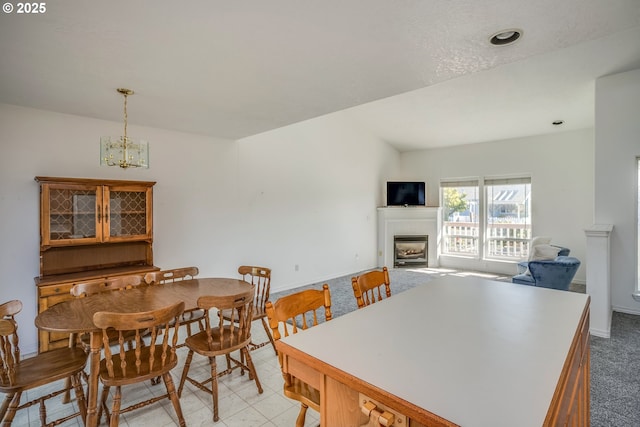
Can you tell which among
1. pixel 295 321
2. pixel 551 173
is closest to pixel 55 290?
pixel 295 321

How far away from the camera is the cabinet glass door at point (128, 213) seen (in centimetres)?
343

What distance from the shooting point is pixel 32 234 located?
10.6 ft

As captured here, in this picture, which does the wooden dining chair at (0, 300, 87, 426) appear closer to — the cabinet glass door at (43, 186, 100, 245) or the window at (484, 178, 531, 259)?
the cabinet glass door at (43, 186, 100, 245)

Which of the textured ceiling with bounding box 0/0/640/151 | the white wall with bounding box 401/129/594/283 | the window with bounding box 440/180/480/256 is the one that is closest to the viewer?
the textured ceiling with bounding box 0/0/640/151

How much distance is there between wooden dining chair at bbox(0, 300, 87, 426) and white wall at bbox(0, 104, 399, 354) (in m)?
1.61

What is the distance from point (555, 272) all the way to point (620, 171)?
1.55 m

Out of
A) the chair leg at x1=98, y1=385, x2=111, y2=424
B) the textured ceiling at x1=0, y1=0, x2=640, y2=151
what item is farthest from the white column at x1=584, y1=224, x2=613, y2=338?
the chair leg at x1=98, y1=385, x2=111, y2=424

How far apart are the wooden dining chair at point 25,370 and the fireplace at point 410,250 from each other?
20.9ft

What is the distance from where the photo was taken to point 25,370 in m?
1.94

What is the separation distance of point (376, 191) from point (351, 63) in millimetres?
5452

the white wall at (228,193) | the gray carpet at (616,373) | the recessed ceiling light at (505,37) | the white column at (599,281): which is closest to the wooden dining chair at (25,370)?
the white wall at (228,193)

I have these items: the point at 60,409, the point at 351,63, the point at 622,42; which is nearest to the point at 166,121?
the point at 351,63

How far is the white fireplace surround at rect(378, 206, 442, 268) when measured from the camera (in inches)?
294

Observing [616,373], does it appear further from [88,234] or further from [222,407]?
[88,234]
